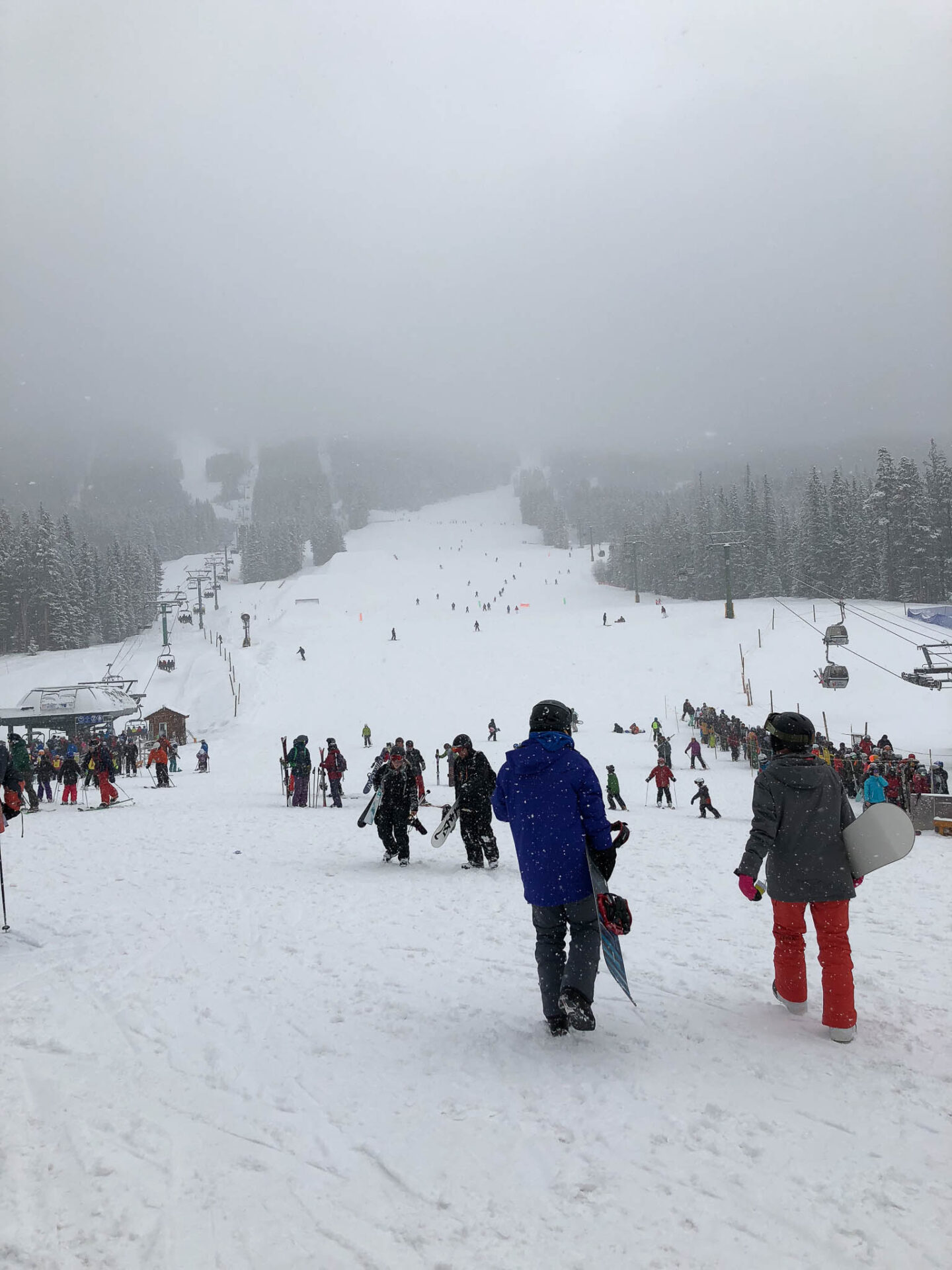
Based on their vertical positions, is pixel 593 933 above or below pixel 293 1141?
above

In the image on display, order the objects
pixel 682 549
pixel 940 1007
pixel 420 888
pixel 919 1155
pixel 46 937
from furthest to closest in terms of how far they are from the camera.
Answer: pixel 682 549, pixel 420 888, pixel 46 937, pixel 940 1007, pixel 919 1155

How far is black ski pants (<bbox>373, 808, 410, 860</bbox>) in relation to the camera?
31.0 ft

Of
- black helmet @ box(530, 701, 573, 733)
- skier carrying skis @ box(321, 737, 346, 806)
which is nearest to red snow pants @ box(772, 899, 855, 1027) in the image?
black helmet @ box(530, 701, 573, 733)

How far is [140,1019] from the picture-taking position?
436cm

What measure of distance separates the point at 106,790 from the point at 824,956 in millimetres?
15897

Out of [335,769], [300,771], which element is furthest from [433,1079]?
[300,771]

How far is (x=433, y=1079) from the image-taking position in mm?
3537

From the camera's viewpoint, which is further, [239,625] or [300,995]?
[239,625]

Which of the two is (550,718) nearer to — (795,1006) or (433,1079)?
(433,1079)

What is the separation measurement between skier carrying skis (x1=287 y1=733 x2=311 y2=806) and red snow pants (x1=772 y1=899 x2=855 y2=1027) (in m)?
13.0

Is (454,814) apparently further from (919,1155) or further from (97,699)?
(97,699)

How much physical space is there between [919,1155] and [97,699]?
3294 centimetres

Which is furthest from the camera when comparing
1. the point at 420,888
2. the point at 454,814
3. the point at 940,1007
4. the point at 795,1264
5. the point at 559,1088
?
the point at 454,814

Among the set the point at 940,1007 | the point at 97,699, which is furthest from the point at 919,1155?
the point at 97,699
